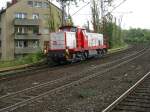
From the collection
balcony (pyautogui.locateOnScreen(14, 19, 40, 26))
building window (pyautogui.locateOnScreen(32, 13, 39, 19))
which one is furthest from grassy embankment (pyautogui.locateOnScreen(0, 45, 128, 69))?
building window (pyautogui.locateOnScreen(32, 13, 39, 19))

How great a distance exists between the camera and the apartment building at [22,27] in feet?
233

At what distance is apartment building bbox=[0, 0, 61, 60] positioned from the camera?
7106 centimetres

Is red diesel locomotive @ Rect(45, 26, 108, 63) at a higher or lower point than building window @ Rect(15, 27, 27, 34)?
lower

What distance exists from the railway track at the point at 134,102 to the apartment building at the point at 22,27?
56809mm

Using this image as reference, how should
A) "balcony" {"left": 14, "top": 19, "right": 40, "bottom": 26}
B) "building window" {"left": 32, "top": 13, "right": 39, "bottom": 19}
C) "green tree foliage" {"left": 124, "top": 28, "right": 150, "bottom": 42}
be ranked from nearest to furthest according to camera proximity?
"balcony" {"left": 14, "top": 19, "right": 40, "bottom": 26} < "building window" {"left": 32, "top": 13, "right": 39, "bottom": 19} < "green tree foliage" {"left": 124, "top": 28, "right": 150, "bottom": 42}

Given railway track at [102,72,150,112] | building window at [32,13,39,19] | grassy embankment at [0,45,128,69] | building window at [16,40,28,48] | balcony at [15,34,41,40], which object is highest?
building window at [32,13,39,19]

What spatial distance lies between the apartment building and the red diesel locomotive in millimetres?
39543

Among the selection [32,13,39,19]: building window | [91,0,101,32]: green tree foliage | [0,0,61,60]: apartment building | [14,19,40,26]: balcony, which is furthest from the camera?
[32,13,39,19]: building window

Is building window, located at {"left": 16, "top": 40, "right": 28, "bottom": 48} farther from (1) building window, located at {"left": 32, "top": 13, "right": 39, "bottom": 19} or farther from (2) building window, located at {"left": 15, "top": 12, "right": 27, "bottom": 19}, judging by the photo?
(1) building window, located at {"left": 32, "top": 13, "right": 39, "bottom": 19}

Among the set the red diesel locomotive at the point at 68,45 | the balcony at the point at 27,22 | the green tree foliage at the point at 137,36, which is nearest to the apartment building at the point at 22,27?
the balcony at the point at 27,22

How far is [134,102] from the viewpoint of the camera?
11.8 m

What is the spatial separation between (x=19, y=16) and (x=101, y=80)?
186 feet

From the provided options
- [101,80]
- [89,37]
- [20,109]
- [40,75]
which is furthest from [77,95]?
[89,37]

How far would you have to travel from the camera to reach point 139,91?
14086 millimetres
